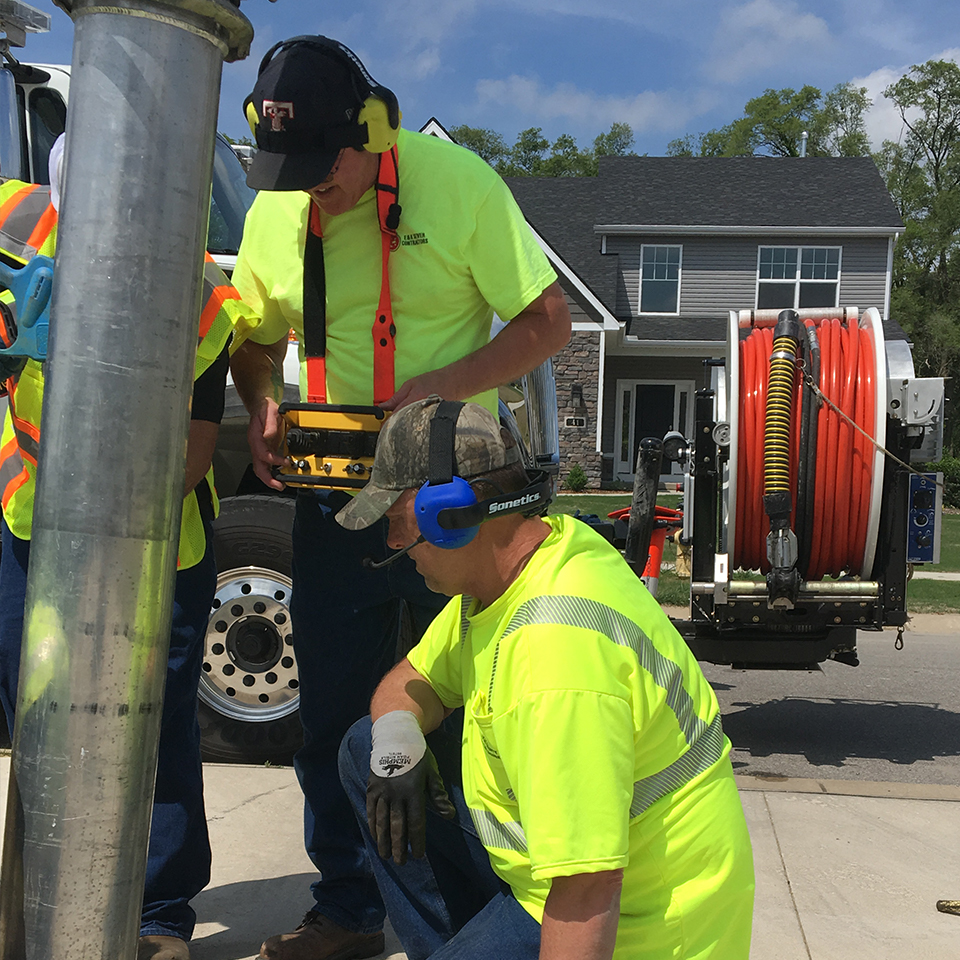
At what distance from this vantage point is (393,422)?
200cm

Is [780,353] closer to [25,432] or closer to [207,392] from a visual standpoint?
[207,392]

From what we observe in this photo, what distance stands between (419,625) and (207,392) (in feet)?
2.85

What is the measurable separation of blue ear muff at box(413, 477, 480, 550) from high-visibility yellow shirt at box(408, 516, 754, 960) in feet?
0.49

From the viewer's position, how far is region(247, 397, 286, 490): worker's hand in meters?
2.84

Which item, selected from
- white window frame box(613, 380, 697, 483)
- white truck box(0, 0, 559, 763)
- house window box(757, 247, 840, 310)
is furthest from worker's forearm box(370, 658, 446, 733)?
house window box(757, 247, 840, 310)

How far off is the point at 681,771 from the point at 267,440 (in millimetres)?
1486

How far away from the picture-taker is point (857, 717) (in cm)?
638

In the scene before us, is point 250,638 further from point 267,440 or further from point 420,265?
point 420,265

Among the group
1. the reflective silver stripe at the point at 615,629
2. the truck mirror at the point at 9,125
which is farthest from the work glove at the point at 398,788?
the truck mirror at the point at 9,125

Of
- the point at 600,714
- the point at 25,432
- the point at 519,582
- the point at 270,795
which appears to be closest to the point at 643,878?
the point at 600,714

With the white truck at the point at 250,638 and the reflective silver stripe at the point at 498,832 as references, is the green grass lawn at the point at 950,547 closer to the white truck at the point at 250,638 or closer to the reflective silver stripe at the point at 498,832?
the white truck at the point at 250,638

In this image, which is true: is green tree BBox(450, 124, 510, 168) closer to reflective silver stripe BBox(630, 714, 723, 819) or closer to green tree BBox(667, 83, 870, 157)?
green tree BBox(667, 83, 870, 157)

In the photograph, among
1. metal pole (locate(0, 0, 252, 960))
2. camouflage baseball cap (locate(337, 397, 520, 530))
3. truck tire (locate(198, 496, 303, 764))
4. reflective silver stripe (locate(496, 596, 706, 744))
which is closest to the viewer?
metal pole (locate(0, 0, 252, 960))

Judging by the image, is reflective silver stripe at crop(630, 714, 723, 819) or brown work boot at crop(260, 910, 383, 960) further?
brown work boot at crop(260, 910, 383, 960)
